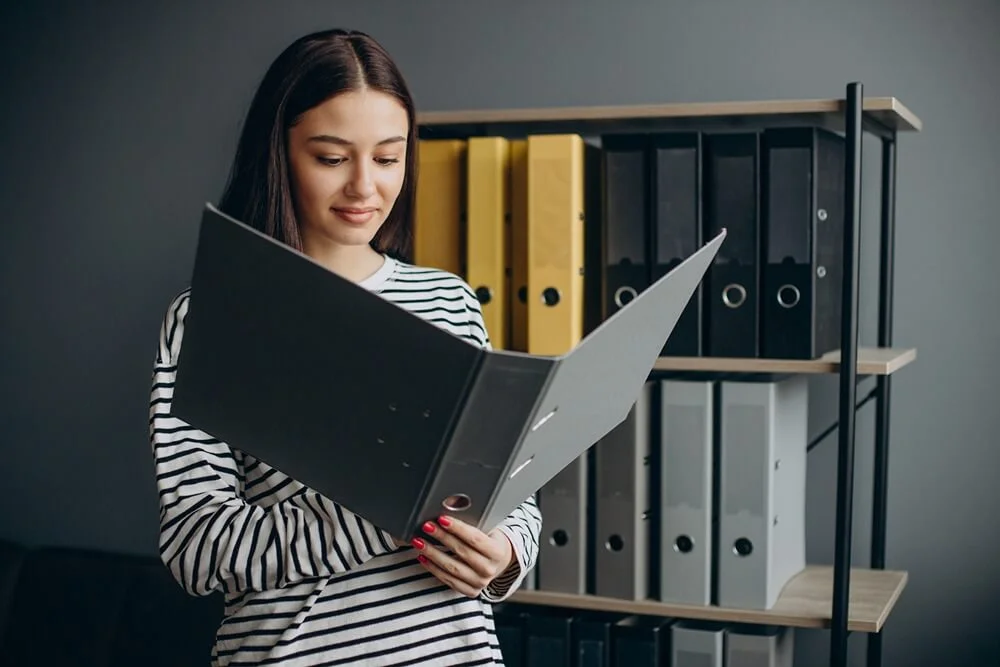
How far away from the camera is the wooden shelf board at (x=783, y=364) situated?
5.36ft

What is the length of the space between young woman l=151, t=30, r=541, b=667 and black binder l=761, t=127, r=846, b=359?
0.60m

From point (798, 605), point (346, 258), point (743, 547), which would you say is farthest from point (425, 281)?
point (798, 605)

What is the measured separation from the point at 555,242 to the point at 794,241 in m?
0.35

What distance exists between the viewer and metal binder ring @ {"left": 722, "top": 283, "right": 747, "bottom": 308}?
170cm

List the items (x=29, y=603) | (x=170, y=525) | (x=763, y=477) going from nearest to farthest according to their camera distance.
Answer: (x=170, y=525)
(x=763, y=477)
(x=29, y=603)

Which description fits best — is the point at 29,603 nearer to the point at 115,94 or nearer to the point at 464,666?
the point at 115,94

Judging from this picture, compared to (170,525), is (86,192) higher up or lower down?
higher up

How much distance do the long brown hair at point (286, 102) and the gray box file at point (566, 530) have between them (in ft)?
2.36

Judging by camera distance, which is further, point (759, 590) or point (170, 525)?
point (759, 590)

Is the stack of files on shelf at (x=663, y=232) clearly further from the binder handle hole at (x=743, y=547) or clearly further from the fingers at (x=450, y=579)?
the fingers at (x=450, y=579)

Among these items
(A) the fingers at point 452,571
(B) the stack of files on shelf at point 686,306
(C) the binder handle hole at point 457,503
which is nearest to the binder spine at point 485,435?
(C) the binder handle hole at point 457,503

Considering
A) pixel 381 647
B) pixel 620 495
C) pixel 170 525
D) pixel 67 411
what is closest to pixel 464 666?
pixel 381 647

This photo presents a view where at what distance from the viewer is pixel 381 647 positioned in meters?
1.16

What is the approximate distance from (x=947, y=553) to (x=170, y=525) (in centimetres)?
138
